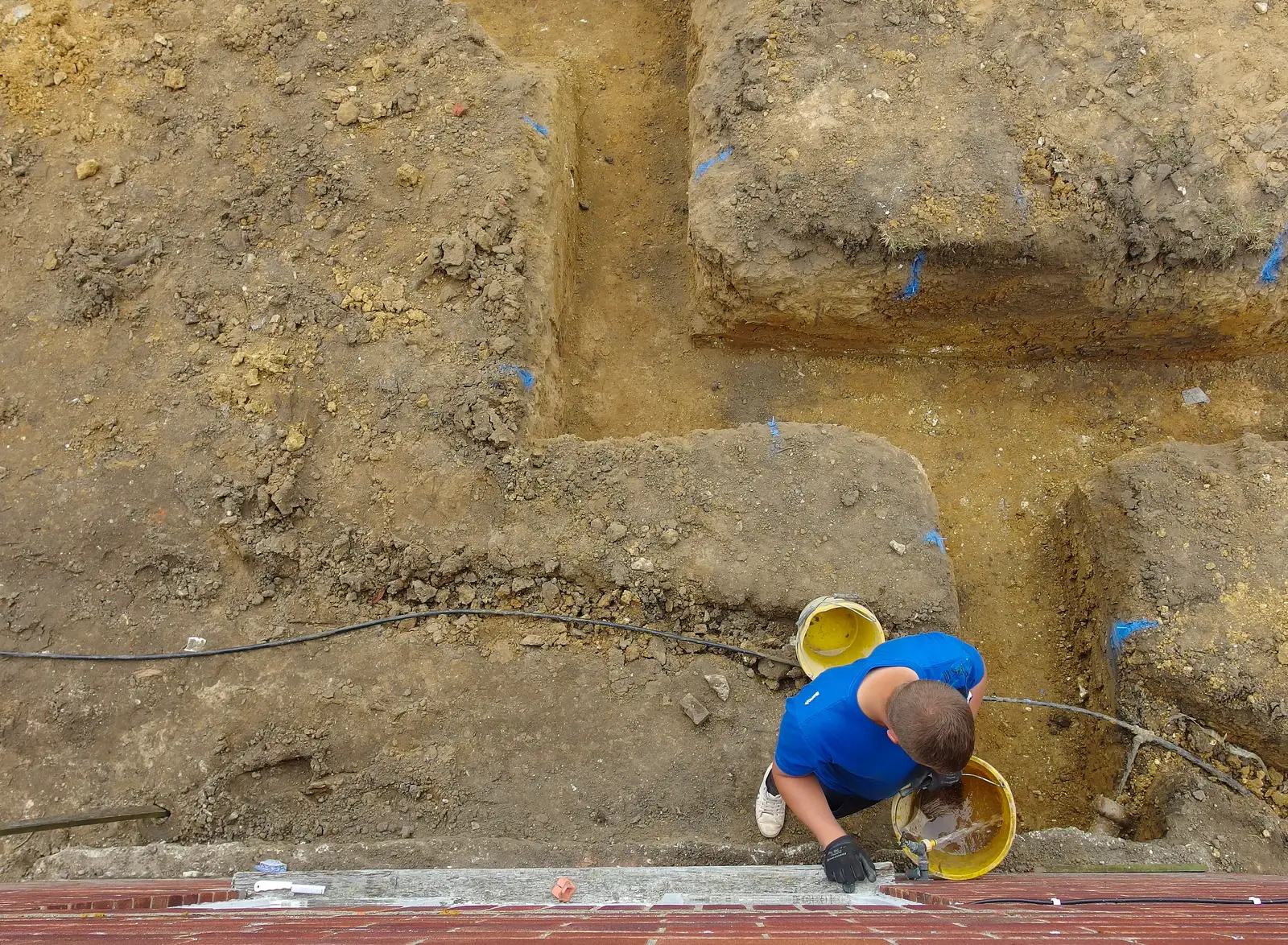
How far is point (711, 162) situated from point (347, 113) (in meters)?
2.34

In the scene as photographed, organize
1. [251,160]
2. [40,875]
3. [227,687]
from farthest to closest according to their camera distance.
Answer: [251,160] → [227,687] → [40,875]

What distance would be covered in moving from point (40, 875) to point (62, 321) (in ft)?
9.77

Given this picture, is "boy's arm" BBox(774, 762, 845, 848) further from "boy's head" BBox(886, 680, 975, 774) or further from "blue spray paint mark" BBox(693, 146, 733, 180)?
"blue spray paint mark" BBox(693, 146, 733, 180)

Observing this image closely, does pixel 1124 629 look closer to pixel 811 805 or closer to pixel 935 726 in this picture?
pixel 811 805

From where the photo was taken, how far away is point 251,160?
499 cm

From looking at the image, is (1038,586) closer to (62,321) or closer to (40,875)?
(40,875)

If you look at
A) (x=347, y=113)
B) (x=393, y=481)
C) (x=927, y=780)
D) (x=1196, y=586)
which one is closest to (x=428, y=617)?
(x=393, y=481)

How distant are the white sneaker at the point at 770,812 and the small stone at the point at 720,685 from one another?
1.51 ft

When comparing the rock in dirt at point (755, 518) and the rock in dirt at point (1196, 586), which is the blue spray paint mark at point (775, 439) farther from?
the rock in dirt at point (1196, 586)

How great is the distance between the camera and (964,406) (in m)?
5.23

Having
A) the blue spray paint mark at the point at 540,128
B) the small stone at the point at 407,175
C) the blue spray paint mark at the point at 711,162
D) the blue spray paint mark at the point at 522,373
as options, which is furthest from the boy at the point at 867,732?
the blue spray paint mark at the point at 540,128

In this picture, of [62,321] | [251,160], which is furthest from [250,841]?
[251,160]

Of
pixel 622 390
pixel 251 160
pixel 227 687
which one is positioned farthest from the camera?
pixel 622 390

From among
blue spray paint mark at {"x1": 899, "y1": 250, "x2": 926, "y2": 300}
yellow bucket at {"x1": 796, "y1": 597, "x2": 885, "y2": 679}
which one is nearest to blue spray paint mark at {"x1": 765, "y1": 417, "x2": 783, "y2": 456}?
yellow bucket at {"x1": 796, "y1": 597, "x2": 885, "y2": 679}
